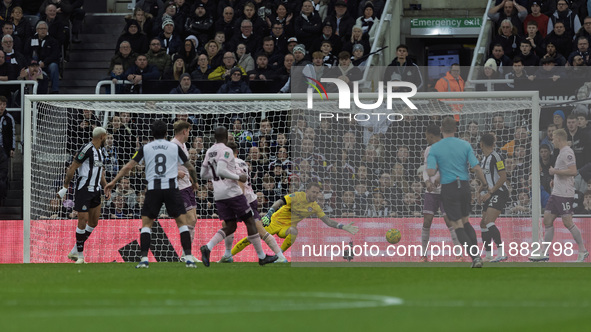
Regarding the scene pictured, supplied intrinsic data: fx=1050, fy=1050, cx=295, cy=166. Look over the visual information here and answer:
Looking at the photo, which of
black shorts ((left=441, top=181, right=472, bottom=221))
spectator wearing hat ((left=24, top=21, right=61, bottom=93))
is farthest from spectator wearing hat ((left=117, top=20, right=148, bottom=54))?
black shorts ((left=441, top=181, right=472, bottom=221))

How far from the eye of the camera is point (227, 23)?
22969mm

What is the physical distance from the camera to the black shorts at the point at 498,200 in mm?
15914

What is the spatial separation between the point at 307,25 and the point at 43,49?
585 cm

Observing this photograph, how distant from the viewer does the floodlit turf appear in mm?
6957

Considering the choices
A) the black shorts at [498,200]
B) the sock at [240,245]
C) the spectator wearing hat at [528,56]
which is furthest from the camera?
the spectator wearing hat at [528,56]

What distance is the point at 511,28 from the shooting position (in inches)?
834

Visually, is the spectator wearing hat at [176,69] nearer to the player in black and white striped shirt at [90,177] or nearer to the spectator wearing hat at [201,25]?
the spectator wearing hat at [201,25]

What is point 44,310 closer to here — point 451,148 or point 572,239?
point 451,148

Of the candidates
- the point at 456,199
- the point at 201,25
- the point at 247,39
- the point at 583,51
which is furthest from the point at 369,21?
the point at 456,199

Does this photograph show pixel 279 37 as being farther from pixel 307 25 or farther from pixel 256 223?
pixel 256 223

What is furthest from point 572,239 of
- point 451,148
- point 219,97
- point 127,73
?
point 127,73

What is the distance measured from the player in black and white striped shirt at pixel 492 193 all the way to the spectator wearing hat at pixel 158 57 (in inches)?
337

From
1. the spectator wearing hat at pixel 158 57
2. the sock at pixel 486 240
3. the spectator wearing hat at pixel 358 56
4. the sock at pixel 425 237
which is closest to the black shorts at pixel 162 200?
the sock at pixel 425 237

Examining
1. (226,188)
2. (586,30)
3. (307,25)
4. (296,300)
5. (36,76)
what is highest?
(307,25)
